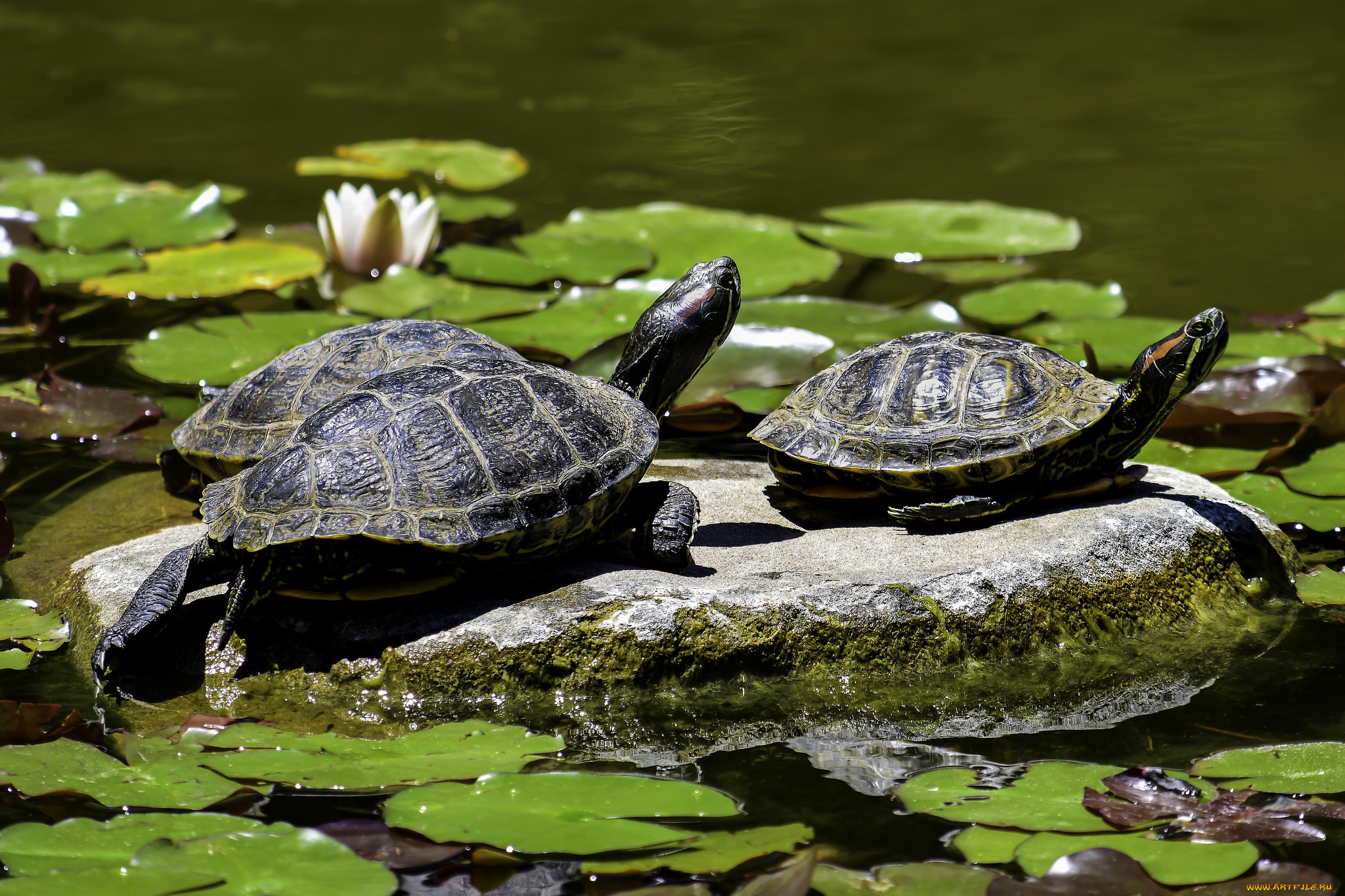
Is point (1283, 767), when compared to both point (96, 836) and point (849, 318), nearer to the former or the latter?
point (96, 836)

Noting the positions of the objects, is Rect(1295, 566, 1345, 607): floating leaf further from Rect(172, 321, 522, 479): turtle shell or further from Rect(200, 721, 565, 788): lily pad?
Rect(172, 321, 522, 479): turtle shell

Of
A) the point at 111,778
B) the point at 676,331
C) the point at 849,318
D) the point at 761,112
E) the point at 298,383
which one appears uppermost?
the point at 761,112

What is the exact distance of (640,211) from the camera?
7598 millimetres

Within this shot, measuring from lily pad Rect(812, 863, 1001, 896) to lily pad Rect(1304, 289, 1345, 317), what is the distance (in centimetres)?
460

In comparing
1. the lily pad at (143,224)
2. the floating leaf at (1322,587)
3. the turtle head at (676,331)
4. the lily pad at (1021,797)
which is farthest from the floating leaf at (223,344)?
the floating leaf at (1322,587)

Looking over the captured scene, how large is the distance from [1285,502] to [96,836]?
3.97 meters

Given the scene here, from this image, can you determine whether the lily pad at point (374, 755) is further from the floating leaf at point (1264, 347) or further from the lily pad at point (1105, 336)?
the floating leaf at point (1264, 347)

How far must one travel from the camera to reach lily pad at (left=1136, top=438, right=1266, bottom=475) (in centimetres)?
469

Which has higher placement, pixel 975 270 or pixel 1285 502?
pixel 975 270

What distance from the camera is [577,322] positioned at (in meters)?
5.94

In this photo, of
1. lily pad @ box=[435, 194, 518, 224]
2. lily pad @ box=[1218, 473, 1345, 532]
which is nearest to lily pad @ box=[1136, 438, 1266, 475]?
lily pad @ box=[1218, 473, 1345, 532]

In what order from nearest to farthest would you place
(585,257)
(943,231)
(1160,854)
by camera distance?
1. (1160,854)
2. (585,257)
3. (943,231)

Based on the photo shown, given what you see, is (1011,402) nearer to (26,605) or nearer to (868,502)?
(868,502)

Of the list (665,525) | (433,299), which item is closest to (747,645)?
(665,525)
